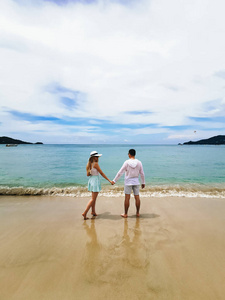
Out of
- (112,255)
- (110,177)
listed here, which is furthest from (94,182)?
(110,177)

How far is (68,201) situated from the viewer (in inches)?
294

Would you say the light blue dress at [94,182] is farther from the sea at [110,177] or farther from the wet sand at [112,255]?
the sea at [110,177]

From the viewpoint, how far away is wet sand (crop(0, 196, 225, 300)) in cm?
277

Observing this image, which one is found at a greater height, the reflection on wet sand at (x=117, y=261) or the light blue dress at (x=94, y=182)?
the light blue dress at (x=94, y=182)

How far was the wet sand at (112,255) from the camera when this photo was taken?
277 cm

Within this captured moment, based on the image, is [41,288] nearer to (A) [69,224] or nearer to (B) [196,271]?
(A) [69,224]

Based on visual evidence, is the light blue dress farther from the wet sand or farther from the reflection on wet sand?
the reflection on wet sand

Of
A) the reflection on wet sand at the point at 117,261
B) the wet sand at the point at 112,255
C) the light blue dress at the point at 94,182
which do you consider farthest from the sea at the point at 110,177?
the reflection on wet sand at the point at 117,261

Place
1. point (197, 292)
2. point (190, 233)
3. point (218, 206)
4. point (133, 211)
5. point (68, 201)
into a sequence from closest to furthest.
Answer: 1. point (197, 292)
2. point (190, 233)
3. point (133, 211)
4. point (218, 206)
5. point (68, 201)

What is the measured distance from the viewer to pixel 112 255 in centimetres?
363

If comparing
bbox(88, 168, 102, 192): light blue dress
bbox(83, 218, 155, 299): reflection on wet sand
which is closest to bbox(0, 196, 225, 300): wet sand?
bbox(83, 218, 155, 299): reflection on wet sand

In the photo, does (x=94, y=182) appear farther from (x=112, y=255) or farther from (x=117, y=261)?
(x=117, y=261)

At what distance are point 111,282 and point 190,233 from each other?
2.78 meters

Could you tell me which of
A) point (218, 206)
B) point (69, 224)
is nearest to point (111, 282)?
point (69, 224)
